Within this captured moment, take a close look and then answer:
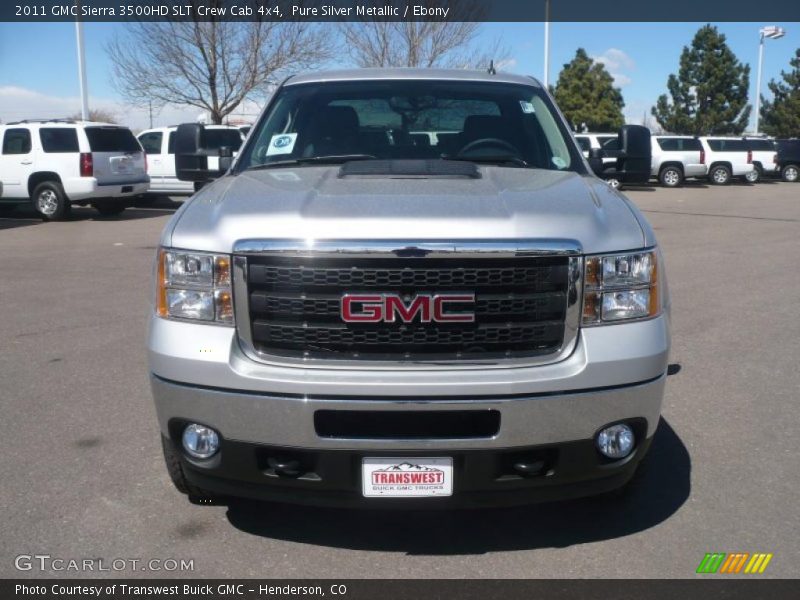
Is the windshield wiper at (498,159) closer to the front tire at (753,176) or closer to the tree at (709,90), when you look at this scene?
the front tire at (753,176)

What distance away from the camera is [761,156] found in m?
33.1

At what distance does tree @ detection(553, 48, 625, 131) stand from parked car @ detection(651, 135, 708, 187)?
10.1m

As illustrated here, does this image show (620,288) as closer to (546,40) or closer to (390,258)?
(390,258)

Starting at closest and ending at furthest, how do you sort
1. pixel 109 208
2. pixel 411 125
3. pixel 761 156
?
pixel 411 125
pixel 109 208
pixel 761 156

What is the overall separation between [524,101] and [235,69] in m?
25.9

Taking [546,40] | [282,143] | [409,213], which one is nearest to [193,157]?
[282,143]

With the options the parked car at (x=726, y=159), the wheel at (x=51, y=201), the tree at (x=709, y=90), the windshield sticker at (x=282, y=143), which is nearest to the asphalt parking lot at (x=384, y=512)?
the windshield sticker at (x=282, y=143)

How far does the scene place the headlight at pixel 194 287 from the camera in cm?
318

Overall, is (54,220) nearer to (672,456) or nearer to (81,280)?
(81,280)

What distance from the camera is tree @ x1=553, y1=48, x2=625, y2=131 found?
41.3m

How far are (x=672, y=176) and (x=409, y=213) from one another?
97.8 feet

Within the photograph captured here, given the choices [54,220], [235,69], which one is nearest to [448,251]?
[54,220]

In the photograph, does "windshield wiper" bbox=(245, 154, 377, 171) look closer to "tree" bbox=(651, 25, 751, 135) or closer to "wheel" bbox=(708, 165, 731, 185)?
"wheel" bbox=(708, 165, 731, 185)
